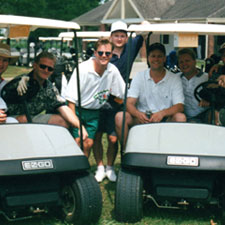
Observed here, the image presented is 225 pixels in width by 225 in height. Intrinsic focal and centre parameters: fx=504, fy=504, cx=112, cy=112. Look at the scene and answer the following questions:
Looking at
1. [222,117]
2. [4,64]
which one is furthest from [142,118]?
[4,64]

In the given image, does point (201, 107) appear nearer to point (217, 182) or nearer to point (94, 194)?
point (217, 182)

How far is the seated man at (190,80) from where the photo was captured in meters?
4.57

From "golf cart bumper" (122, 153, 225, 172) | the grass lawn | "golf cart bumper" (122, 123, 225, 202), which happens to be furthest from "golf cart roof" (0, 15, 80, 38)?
the grass lawn

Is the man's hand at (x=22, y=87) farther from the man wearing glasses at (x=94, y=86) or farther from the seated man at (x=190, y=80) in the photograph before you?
the seated man at (x=190, y=80)

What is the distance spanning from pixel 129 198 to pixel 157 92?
1.32 meters

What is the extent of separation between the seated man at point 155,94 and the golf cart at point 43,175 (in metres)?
0.99

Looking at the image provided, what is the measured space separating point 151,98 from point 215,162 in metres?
1.35

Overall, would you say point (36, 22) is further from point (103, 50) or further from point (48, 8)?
point (48, 8)

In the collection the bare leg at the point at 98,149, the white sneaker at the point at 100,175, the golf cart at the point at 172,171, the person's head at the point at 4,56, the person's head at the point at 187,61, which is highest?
the person's head at the point at 4,56

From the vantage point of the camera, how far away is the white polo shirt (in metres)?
4.39

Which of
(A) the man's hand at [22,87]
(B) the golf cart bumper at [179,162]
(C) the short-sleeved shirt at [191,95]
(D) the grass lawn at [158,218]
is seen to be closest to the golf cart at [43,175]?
(D) the grass lawn at [158,218]

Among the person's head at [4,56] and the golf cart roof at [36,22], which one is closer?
the golf cart roof at [36,22]

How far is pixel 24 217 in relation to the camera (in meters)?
3.20

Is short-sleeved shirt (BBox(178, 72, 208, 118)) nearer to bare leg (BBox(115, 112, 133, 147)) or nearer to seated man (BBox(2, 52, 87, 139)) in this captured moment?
bare leg (BBox(115, 112, 133, 147))
